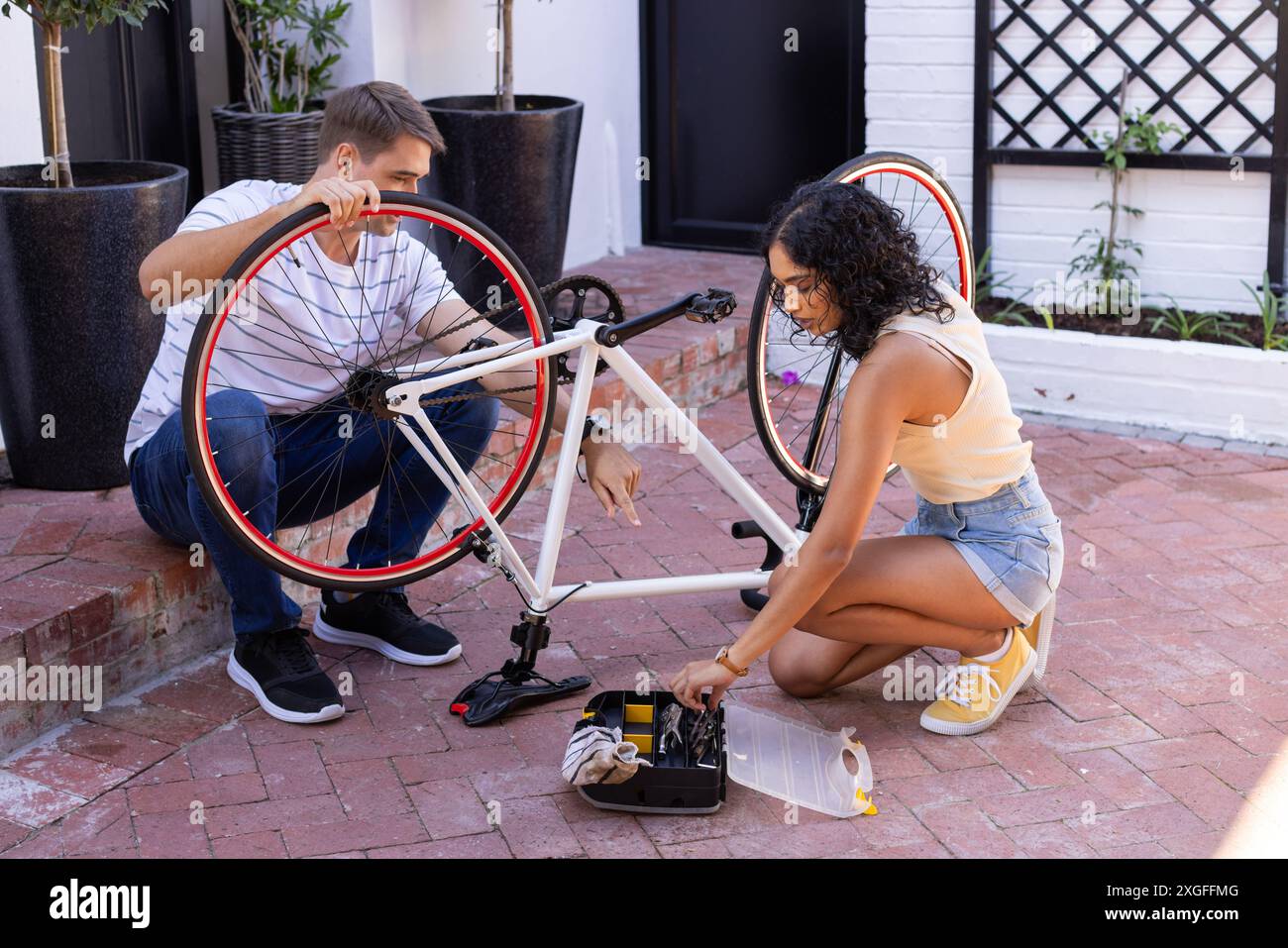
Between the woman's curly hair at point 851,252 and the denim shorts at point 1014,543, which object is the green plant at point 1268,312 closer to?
the denim shorts at point 1014,543

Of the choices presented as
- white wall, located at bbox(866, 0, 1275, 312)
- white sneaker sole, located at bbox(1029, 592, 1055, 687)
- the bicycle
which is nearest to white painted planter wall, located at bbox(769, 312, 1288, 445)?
white wall, located at bbox(866, 0, 1275, 312)

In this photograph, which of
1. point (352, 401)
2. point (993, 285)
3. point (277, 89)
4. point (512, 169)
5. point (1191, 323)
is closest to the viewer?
point (352, 401)

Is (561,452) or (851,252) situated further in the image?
(561,452)

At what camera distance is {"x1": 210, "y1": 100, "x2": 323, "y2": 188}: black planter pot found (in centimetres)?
435

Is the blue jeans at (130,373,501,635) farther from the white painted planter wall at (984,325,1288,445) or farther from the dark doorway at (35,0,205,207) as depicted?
the white painted planter wall at (984,325,1288,445)

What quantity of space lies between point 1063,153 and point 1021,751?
9.76 ft

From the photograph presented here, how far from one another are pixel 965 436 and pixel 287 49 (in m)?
→ 2.75

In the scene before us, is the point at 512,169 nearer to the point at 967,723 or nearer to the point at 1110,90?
the point at 1110,90

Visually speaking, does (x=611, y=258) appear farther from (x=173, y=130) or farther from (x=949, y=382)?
(x=949, y=382)

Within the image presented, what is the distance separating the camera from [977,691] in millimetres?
2922

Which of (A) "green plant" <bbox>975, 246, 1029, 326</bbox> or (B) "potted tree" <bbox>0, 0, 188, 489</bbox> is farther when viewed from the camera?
(A) "green plant" <bbox>975, 246, 1029, 326</bbox>

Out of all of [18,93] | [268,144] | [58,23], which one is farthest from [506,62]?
[58,23]

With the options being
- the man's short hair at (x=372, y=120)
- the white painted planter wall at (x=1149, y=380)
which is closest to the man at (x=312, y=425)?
the man's short hair at (x=372, y=120)

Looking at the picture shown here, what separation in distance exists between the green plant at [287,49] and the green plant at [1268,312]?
9.75 ft
